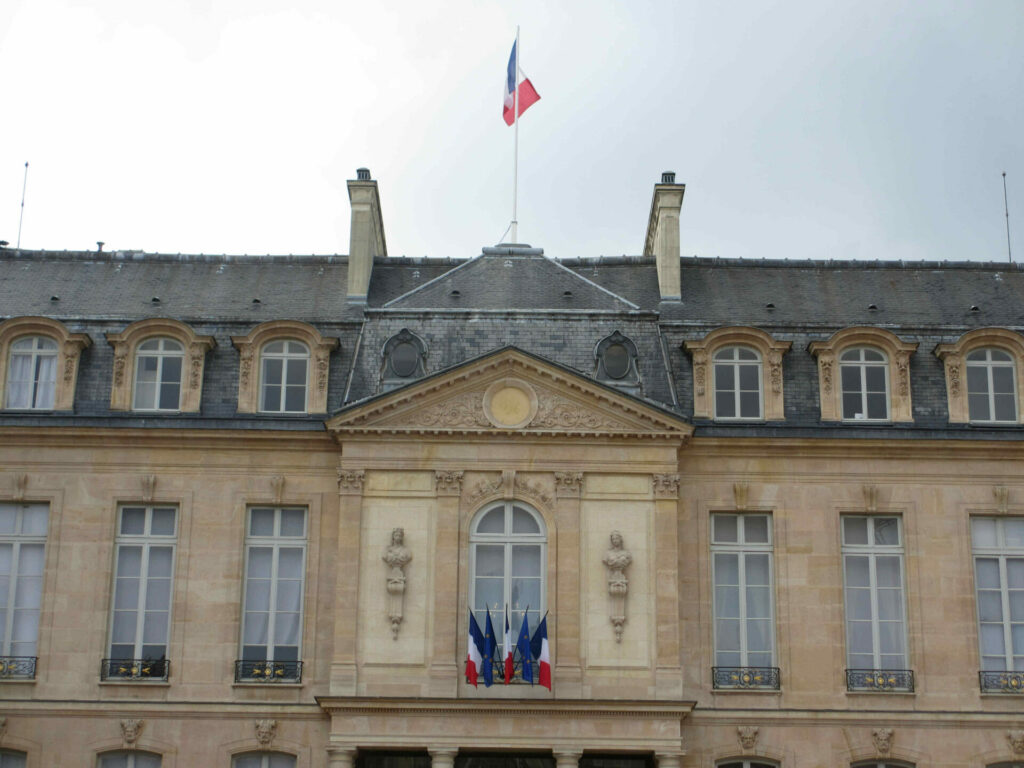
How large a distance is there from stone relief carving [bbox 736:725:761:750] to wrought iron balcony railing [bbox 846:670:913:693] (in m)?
1.98

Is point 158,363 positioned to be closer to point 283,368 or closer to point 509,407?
point 283,368

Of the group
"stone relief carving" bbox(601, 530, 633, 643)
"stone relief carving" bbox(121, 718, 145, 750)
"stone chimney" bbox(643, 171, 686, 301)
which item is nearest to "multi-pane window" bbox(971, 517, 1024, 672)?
"stone relief carving" bbox(601, 530, 633, 643)

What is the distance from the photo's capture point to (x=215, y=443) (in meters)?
27.4

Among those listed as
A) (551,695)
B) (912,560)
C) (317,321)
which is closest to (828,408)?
(912,560)

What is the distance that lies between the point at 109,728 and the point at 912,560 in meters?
14.9

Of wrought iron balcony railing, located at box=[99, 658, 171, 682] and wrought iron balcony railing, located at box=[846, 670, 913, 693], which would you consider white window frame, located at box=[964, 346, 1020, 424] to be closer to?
wrought iron balcony railing, located at box=[846, 670, 913, 693]

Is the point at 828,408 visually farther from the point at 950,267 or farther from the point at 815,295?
the point at 950,267

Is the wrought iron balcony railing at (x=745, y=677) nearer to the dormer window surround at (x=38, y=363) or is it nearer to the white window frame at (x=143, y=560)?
the white window frame at (x=143, y=560)

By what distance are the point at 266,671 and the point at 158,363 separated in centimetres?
633

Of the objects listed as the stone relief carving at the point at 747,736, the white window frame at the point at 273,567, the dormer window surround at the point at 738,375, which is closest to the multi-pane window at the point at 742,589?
the stone relief carving at the point at 747,736

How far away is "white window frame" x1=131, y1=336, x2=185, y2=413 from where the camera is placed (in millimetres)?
27875

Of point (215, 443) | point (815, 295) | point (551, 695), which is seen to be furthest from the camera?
point (815, 295)

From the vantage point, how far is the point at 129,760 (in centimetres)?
2603

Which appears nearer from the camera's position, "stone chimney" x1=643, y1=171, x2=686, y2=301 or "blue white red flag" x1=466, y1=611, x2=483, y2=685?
"blue white red flag" x1=466, y1=611, x2=483, y2=685
